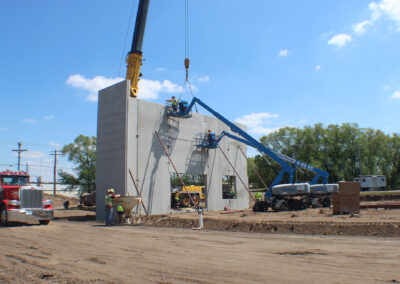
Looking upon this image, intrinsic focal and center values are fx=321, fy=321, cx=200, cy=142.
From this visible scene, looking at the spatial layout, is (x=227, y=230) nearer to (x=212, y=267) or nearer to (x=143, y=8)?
(x=212, y=267)

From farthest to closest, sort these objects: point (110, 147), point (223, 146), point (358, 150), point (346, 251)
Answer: point (358, 150), point (223, 146), point (110, 147), point (346, 251)

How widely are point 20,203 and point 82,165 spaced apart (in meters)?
43.7

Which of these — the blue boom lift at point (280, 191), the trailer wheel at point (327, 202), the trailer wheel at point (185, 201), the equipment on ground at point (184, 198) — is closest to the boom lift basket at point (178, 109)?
the blue boom lift at point (280, 191)

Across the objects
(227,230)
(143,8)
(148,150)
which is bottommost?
(227,230)

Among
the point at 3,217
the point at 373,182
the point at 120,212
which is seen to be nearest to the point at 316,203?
the point at 120,212

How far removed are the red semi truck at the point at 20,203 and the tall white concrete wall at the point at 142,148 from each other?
18.2ft

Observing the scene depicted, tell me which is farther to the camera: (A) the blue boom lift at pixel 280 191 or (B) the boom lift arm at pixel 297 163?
(B) the boom lift arm at pixel 297 163

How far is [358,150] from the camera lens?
56.4 m

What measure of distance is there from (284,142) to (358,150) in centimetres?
1457

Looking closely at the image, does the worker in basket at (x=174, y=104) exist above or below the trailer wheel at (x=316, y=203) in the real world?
above

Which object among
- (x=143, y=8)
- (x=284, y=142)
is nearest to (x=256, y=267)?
(x=143, y=8)

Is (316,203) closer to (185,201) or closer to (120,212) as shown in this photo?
(185,201)

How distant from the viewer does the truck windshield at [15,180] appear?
1559 centimetres

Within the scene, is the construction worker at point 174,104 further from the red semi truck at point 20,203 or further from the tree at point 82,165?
the tree at point 82,165
